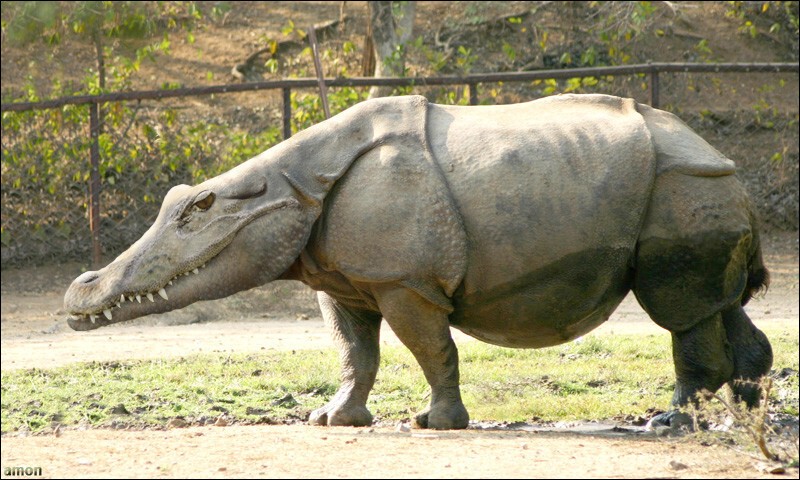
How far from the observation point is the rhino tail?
714cm

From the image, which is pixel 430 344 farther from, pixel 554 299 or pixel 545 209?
pixel 545 209

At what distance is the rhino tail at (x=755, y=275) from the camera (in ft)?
23.4

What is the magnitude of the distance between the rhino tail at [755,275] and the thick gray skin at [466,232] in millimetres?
281

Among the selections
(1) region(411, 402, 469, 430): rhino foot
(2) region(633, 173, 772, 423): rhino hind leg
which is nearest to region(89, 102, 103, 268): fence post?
(1) region(411, 402, 469, 430): rhino foot

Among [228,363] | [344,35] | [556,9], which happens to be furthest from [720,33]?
[228,363]

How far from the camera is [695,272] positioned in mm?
6633

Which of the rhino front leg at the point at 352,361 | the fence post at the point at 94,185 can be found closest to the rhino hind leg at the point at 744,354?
the rhino front leg at the point at 352,361

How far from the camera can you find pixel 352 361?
7.17 m

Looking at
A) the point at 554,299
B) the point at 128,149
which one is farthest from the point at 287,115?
the point at 554,299

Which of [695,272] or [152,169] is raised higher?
[695,272]

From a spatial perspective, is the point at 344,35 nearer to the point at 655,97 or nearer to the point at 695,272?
the point at 655,97

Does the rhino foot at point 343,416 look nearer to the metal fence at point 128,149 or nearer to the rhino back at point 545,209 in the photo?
the rhino back at point 545,209

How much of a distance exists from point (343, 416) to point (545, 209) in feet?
5.32

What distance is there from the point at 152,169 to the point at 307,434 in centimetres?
885
